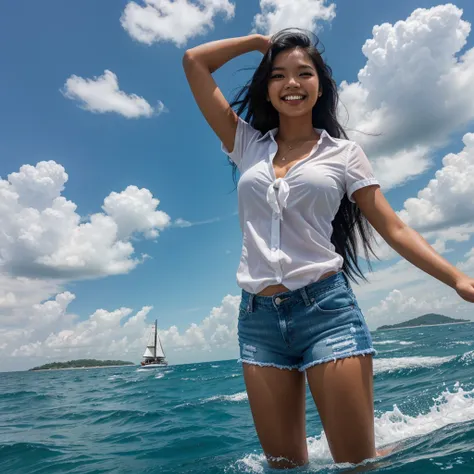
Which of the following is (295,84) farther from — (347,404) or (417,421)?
(417,421)

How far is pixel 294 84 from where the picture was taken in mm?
2777

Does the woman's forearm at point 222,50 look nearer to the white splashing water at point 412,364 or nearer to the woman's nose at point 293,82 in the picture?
the woman's nose at point 293,82

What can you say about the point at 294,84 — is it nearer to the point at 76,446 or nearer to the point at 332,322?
the point at 332,322

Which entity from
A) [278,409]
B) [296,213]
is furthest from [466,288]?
[278,409]

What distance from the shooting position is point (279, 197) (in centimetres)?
247

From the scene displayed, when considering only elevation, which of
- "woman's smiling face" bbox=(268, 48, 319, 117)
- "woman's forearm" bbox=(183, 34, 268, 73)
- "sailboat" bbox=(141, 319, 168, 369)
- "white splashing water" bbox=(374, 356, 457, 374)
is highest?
"sailboat" bbox=(141, 319, 168, 369)

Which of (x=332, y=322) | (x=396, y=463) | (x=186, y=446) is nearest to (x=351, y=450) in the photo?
(x=396, y=463)

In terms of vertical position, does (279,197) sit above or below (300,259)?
above

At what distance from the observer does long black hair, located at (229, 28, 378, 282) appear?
288 centimetres

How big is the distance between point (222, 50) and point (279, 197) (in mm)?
1294

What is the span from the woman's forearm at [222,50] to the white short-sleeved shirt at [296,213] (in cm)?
89

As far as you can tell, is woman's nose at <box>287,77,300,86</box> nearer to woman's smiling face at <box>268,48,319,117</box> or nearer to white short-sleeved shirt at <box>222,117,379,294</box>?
woman's smiling face at <box>268,48,319,117</box>

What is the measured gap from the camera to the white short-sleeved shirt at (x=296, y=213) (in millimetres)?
2406

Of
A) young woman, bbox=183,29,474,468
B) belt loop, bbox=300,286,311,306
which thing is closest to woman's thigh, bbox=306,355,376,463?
young woman, bbox=183,29,474,468
